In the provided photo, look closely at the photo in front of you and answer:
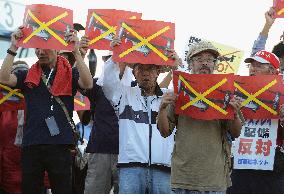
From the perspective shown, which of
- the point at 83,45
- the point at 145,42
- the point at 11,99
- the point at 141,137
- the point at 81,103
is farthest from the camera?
the point at 81,103

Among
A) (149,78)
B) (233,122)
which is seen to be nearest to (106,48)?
(149,78)

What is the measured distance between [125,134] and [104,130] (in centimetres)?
87

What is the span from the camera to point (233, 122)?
14.5 ft

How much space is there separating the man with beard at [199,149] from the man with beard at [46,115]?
1.29 m

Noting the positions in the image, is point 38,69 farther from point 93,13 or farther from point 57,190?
point 57,190

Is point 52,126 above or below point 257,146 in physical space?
above

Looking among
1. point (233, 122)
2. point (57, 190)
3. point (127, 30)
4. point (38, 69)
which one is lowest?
point (57, 190)

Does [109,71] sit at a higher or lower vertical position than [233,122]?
higher

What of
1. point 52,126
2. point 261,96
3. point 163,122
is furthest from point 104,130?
point 261,96

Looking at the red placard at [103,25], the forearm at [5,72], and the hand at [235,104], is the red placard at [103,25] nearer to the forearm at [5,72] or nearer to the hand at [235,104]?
the forearm at [5,72]

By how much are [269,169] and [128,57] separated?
5.42ft

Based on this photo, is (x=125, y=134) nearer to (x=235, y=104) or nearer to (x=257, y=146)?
(x=235, y=104)

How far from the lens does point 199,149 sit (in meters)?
4.36

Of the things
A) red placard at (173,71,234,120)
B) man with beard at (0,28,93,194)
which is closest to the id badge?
man with beard at (0,28,93,194)
